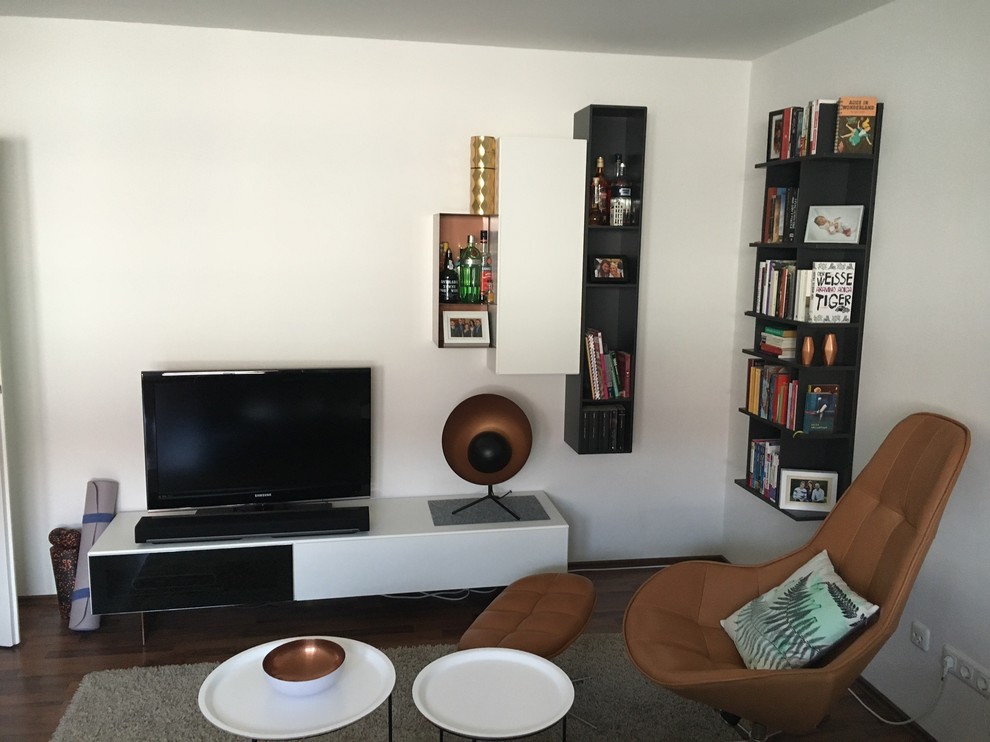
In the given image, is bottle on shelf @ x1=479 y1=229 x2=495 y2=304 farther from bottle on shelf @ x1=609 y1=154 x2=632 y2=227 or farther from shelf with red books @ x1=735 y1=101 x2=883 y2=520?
shelf with red books @ x1=735 y1=101 x2=883 y2=520

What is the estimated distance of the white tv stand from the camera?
3.22m

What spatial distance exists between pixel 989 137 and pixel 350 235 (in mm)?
2469

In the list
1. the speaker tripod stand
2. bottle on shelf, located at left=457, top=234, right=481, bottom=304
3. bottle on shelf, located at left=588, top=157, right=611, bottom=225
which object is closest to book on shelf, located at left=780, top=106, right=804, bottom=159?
bottle on shelf, located at left=588, top=157, right=611, bottom=225

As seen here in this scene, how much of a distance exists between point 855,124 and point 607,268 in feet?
3.94

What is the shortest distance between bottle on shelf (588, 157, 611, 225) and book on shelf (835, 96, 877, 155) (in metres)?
1.05

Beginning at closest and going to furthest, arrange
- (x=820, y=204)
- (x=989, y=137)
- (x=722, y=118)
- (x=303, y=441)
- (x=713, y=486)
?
1. (x=989, y=137)
2. (x=820, y=204)
3. (x=303, y=441)
4. (x=722, y=118)
5. (x=713, y=486)

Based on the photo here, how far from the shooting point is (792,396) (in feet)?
10.4

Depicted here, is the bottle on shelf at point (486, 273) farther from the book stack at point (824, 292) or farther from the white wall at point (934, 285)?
the white wall at point (934, 285)

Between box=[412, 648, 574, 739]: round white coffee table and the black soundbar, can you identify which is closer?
box=[412, 648, 574, 739]: round white coffee table

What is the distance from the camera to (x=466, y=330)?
3.64 meters

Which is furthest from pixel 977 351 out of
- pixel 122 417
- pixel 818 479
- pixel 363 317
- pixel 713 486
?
pixel 122 417

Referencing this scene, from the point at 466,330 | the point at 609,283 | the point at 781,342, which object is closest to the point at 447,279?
the point at 466,330

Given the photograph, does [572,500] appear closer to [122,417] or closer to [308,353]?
[308,353]

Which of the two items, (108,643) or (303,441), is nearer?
(108,643)
